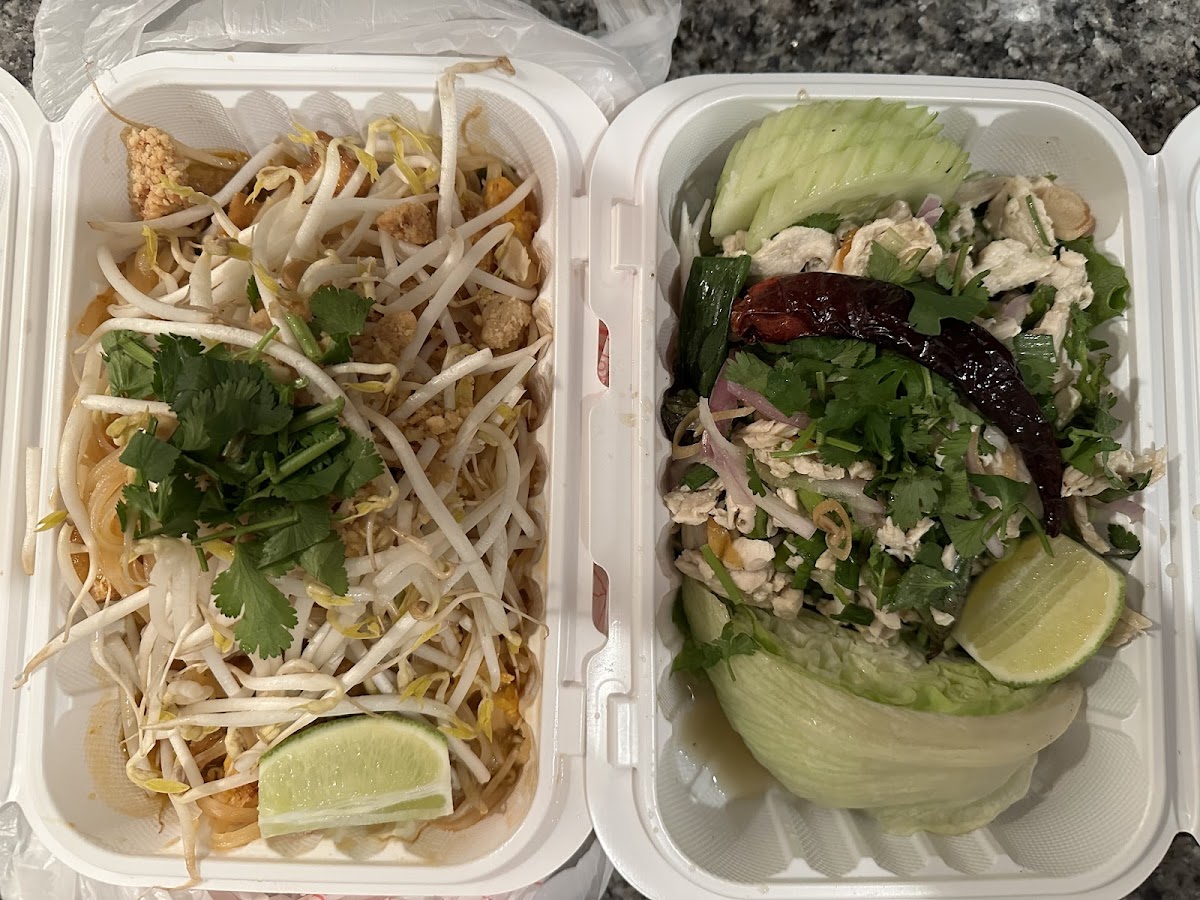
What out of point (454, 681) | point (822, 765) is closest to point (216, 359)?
point (454, 681)

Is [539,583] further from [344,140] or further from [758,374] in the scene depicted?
[344,140]

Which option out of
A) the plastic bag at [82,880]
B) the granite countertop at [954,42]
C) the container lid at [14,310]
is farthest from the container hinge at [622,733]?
the granite countertop at [954,42]

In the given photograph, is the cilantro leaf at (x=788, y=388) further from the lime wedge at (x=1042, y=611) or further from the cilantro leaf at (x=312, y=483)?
the cilantro leaf at (x=312, y=483)

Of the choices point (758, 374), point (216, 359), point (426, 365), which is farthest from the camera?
point (426, 365)

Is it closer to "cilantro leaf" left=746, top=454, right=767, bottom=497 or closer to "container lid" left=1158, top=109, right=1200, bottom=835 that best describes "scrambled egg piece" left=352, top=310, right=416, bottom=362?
"cilantro leaf" left=746, top=454, right=767, bottom=497

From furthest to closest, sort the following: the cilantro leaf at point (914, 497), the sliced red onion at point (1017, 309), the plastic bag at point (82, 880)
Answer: the plastic bag at point (82, 880), the sliced red onion at point (1017, 309), the cilantro leaf at point (914, 497)

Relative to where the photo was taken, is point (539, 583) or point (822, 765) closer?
point (822, 765)

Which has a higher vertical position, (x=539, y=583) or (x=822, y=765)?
(x=539, y=583)
